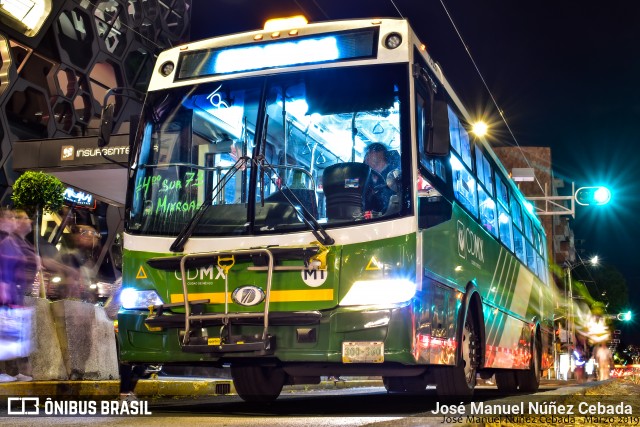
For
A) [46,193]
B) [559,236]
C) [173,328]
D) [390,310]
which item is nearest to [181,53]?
[173,328]

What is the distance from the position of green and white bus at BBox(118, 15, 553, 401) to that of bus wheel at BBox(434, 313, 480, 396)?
0.08 m

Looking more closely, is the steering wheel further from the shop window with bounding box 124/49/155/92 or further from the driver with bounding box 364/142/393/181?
the shop window with bounding box 124/49/155/92

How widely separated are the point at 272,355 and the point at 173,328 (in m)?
0.98

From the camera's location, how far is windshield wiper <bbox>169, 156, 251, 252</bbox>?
7.84 metres

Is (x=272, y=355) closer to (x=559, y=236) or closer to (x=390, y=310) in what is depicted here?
(x=390, y=310)

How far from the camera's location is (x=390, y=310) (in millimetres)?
7277

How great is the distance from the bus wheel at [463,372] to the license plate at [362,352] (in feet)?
5.67

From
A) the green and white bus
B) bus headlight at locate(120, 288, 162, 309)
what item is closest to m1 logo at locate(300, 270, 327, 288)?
the green and white bus

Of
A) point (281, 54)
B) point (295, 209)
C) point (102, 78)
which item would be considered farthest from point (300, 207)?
point (102, 78)

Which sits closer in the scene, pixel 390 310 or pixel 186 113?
pixel 390 310

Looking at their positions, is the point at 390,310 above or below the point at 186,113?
below

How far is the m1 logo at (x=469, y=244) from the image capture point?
30.9ft

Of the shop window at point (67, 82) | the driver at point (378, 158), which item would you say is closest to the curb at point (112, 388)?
the driver at point (378, 158)

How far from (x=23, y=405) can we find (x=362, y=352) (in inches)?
129
